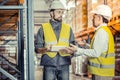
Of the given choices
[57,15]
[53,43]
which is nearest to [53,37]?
[53,43]

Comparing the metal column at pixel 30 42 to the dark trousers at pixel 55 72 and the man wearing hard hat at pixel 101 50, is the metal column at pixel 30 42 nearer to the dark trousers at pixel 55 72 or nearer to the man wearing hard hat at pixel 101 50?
the dark trousers at pixel 55 72

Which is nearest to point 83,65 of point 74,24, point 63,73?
point 74,24

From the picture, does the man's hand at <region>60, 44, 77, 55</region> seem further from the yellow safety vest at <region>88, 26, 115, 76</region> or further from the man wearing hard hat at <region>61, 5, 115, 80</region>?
the yellow safety vest at <region>88, 26, 115, 76</region>

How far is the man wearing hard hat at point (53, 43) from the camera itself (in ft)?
17.7

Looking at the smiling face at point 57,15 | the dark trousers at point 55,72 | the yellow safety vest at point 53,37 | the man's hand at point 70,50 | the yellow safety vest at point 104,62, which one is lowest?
the dark trousers at point 55,72

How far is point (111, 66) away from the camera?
16.6 ft

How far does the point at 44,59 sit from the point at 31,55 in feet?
1.22

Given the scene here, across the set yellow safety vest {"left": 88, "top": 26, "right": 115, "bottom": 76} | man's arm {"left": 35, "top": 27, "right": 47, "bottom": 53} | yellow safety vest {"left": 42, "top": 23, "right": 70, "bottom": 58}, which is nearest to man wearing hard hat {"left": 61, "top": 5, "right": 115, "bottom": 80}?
yellow safety vest {"left": 88, "top": 26, "right": 115, "bottom": 76}

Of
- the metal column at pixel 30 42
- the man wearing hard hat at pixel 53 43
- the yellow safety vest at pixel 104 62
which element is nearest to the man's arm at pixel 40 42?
the man wearing hard hat at pixel 53 43

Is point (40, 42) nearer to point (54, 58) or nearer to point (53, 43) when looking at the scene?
point (53, 43)

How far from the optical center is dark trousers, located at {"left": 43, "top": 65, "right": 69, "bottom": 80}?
17.9 ft

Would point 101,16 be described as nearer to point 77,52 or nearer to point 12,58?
point 77,52

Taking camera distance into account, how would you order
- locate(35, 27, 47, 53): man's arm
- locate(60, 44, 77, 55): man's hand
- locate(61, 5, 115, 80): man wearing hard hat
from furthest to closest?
locate(35, 27, 47, 53): man's arm → locate(60, 44, 77, 55): man's hand → locate(61, 5, 115, 80): man wearing hard hat

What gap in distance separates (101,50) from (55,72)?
0.96 metres
